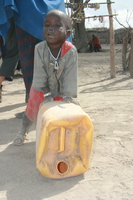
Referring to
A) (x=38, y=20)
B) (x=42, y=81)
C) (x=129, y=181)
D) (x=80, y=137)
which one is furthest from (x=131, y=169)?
(x=38, y=20)

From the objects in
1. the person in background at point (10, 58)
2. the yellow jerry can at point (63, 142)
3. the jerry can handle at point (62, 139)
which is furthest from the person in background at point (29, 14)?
the jerry can handle at point (62, 139)

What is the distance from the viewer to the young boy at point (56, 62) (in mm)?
2072

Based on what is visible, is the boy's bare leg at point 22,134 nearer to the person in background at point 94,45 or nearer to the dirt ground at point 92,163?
the dirt ground at point 92,163

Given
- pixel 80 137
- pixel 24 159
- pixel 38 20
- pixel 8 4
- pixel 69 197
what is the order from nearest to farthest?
1. pixel 69 197
2. pixel 80 137
3. pixel 24 159
4. pixel 8 4
5. pixel 38 20

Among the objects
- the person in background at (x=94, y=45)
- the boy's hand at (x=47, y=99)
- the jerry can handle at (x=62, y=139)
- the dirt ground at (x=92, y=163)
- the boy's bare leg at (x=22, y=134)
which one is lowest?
the person in background at (x=94, y=45)

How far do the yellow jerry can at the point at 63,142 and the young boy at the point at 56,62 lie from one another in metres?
0.29

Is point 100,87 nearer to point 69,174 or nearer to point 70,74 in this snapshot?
point 70,74

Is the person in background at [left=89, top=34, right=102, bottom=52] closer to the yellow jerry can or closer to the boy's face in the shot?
the boy's face

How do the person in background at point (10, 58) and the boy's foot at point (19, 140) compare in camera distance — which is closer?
the boy's foot at point (19, 140)

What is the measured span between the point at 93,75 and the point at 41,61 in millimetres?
4580

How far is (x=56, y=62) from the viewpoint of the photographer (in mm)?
2188

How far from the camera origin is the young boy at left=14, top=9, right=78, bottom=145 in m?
2.07

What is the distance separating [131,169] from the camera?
1.96 m

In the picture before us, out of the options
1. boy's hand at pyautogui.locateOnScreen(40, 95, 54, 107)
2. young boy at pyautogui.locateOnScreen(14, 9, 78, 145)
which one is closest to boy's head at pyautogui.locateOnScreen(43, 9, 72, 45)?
young boy at pyautogui.locateOnScreen(14, 9, 78, 145)
